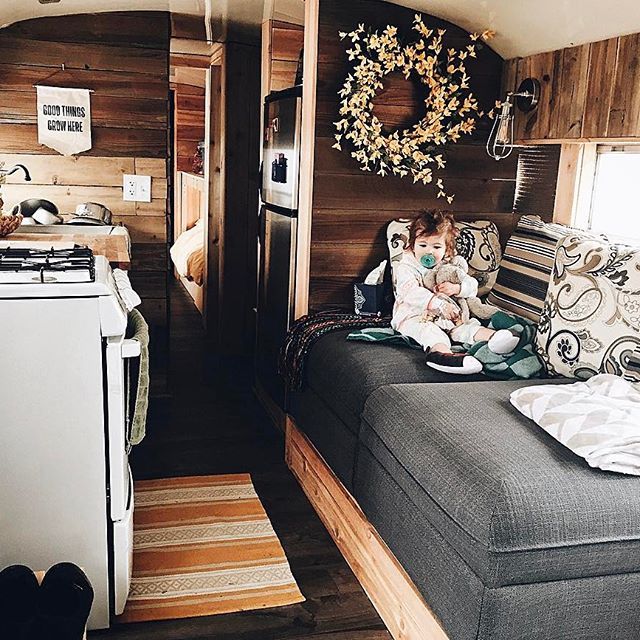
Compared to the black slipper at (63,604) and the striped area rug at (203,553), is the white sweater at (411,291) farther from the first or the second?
the black slipper at (63,604)

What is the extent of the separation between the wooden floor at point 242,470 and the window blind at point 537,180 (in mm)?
1536

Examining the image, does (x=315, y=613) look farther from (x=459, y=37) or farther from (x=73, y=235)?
(x=459, y=37)

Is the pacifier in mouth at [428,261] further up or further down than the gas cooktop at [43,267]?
further down

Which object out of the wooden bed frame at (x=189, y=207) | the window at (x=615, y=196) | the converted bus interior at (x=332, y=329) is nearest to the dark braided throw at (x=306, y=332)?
the converted bus interior at (x=332, y=329)

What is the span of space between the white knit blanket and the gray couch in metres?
0.03

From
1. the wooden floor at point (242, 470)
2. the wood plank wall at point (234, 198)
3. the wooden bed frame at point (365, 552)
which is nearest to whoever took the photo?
the wooden bed frame at point (365, 552)

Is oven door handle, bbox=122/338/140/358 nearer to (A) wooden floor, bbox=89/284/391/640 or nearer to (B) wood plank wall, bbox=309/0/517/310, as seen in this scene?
(A) wooden floor, bbox=89/284/391/640

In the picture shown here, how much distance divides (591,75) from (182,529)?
2.18 meters

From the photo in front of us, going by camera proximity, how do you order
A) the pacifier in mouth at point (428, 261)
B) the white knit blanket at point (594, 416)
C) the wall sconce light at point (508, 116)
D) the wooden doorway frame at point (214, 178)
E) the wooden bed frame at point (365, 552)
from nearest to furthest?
the white knit blanket at point (594, 416), the wooden bed frame at point (365, 552), the pacifier in mouth at point (428, 261), the wall sconce light at point (508, 116), the wooden doorway frame at point (214, 178)

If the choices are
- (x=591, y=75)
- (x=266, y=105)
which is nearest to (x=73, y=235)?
(x=266, y=105)

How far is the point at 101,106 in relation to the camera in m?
3.82

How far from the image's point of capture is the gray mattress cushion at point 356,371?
2441 millimetres

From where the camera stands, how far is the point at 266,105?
3820 millimetres

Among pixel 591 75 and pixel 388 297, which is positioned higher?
pixel 591 75
